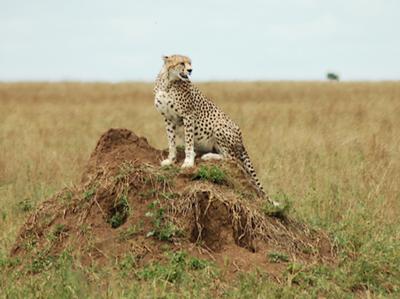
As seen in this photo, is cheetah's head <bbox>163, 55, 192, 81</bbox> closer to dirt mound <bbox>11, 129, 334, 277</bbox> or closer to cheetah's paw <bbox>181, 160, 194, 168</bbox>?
cheetah's paw <bbox>181, 160, 194, 168</bbox>

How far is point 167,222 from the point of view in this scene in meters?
6.10

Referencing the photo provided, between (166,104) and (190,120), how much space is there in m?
0.24

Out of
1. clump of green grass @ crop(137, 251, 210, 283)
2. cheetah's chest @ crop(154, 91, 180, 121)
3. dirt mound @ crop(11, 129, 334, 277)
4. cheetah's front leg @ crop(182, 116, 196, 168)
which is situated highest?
cheetah's chest @ crop(154, 91, 180, 121)

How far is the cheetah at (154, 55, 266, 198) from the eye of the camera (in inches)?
271

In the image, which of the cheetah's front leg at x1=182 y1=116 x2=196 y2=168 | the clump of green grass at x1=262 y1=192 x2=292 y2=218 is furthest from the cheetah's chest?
the clump of green grass at x1=262 y1=192 x2=292 y2=218

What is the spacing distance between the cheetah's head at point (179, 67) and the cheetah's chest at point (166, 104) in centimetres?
17

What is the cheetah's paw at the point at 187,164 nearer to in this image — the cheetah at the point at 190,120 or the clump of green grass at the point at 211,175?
the cheetah at the point at 190,120

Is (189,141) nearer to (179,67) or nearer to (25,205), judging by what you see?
(179,67)

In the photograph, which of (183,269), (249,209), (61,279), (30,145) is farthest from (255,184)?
(30,145)

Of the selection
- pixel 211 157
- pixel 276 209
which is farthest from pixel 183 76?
pixel 276 209

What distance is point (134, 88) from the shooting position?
1083 inches

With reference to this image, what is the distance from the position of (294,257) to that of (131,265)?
1.17 m

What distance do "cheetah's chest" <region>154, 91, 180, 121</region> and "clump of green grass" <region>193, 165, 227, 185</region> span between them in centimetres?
73

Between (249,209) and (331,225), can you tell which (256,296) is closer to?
(249,209)
